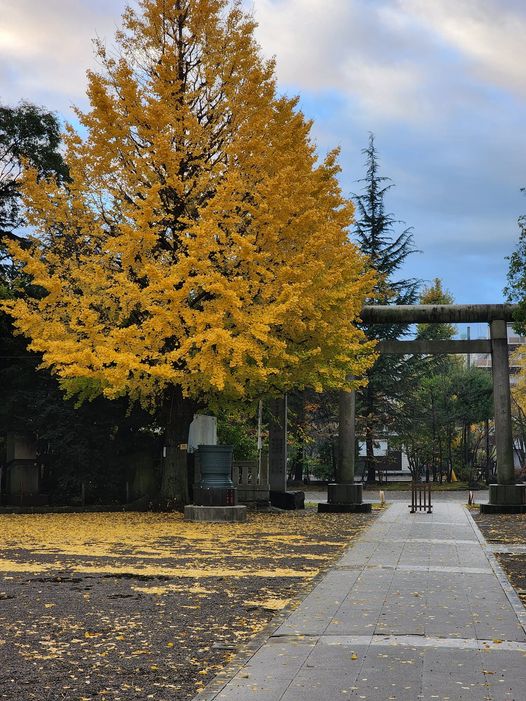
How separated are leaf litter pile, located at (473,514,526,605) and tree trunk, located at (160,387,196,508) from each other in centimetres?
802

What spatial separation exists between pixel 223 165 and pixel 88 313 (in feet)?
17.1

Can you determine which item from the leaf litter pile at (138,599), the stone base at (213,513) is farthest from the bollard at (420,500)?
the leaf litter pile at (138,599)

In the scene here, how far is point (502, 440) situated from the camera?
89.0 feet

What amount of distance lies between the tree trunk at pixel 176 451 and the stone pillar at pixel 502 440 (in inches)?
361

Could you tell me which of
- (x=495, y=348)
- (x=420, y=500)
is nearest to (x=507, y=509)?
(x=495, y=348)

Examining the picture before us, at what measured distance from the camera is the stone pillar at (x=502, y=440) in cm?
2684

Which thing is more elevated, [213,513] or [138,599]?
[213,513]

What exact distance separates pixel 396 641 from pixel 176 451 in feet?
57.6

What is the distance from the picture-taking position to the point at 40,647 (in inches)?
309

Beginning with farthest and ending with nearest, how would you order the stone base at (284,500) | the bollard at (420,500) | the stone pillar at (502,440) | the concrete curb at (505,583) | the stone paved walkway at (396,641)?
the stone base at (284,500), the bollard at (420,500), the stone pillar at (502,440), the concrete curb at (505,583), the stone paved walkway at (396,641)

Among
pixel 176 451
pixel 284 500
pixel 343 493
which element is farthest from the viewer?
pixel 284 500

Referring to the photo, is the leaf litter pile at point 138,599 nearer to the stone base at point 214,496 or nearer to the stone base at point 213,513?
the stone base at point 213,513

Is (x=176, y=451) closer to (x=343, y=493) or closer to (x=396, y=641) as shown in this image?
(x=343, y=493)

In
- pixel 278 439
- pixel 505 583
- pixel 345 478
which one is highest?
pixel 278 439
